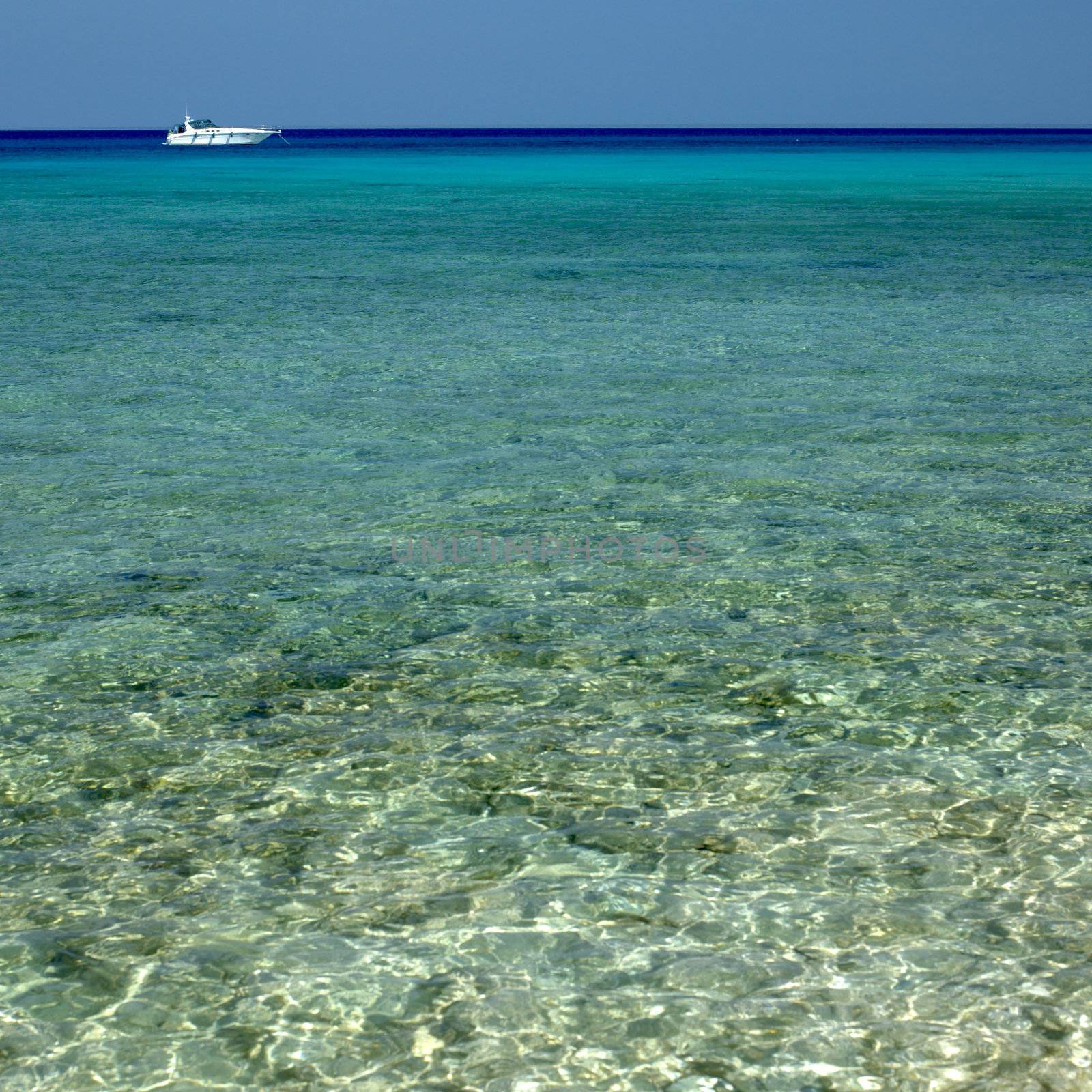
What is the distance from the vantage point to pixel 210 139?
170625mm

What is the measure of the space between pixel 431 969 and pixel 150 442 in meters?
8.87

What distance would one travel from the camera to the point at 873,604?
8.35 metres

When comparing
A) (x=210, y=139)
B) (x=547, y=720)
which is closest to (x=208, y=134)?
(x=210, y=139)

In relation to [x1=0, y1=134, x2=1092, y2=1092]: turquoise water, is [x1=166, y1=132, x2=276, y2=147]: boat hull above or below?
above

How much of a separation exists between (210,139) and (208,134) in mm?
802

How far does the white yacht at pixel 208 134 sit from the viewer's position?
166875mm

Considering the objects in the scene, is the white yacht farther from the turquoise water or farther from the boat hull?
the turquoise water

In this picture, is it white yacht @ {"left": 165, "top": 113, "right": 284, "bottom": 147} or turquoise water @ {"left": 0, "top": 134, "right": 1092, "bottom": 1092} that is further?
white yacht @ {"left": 165, "top": 113, "right": 284, "bottom": 147}

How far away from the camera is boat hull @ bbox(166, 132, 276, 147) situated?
167m

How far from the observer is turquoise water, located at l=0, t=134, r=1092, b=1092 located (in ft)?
14.9

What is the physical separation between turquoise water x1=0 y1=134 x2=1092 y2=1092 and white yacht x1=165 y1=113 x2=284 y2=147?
160350 millimetres

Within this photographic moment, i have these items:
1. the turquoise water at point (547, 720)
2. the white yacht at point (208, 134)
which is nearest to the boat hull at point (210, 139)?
the white yacht at point (208, 134)

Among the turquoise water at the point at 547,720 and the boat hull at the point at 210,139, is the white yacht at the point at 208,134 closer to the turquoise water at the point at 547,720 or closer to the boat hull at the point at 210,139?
the boat hull at the point at 210,139

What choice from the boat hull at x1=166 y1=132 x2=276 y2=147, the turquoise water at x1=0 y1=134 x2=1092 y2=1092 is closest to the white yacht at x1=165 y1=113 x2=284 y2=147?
the boat hull at x1=166 y1=132 x2=276 y2=147
